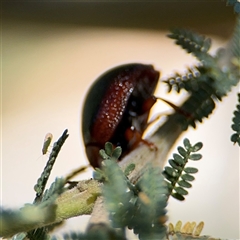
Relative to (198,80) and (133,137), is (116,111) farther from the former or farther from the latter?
(198,80)

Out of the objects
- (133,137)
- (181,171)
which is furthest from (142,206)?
(133,137)

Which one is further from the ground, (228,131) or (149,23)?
(149,23)

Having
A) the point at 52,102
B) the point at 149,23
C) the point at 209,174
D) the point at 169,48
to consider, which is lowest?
the point at 209,174

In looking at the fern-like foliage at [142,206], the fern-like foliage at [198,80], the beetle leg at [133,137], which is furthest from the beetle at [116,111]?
the fern-like foliage at [142,206]

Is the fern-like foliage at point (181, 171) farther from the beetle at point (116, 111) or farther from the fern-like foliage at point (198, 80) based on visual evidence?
the beetle at point (116, 111)

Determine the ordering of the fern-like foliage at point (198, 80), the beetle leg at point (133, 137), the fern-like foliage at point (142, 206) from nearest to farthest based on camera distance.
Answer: the fern-like foliage at point (142, 206), the fern-like foliage at point (198, 80), the beetle leg at point (133, 137)

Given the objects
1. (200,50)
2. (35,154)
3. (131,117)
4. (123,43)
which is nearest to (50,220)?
(200,50)

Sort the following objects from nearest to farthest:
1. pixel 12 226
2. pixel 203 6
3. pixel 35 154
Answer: pixel 12 226 < pixel 35 154 < pixel 203 6

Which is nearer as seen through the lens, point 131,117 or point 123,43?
point 131,117

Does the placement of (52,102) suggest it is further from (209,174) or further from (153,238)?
(153,238)
